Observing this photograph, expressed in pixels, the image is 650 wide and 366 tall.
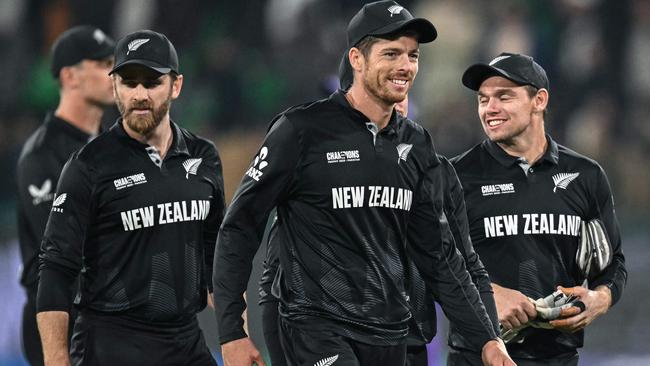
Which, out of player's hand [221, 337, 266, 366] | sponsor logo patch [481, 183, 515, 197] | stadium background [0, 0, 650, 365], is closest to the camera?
player's hand [221, 337, 266, 366]

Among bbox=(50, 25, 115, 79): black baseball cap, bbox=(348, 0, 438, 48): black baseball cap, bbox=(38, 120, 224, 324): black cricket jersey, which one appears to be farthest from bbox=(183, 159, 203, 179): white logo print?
bbox=(50, 25, 115, 79): black baseball cap

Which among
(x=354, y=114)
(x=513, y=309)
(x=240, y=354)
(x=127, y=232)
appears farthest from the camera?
(x=513, y=309)

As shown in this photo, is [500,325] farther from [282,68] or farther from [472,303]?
[282,68]

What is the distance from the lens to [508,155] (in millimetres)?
5613

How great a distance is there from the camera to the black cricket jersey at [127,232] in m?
4.62

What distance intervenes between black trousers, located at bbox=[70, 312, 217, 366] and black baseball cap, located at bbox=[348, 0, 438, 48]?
55.8 inches

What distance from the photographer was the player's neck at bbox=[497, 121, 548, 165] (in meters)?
5.61

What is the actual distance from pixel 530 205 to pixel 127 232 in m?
1.87

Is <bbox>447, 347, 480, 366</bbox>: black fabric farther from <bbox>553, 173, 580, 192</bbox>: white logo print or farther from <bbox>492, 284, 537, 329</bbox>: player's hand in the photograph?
<bbox>553, 173, 580, 192</bbox>: white logo print

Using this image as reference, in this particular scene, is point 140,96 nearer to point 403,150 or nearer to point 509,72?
point 403,150

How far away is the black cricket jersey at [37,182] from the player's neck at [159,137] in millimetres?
1212

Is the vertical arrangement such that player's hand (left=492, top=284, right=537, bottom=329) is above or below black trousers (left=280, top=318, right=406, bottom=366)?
below

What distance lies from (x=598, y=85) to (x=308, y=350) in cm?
782

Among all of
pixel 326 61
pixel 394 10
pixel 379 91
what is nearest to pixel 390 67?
pixel 379 91
